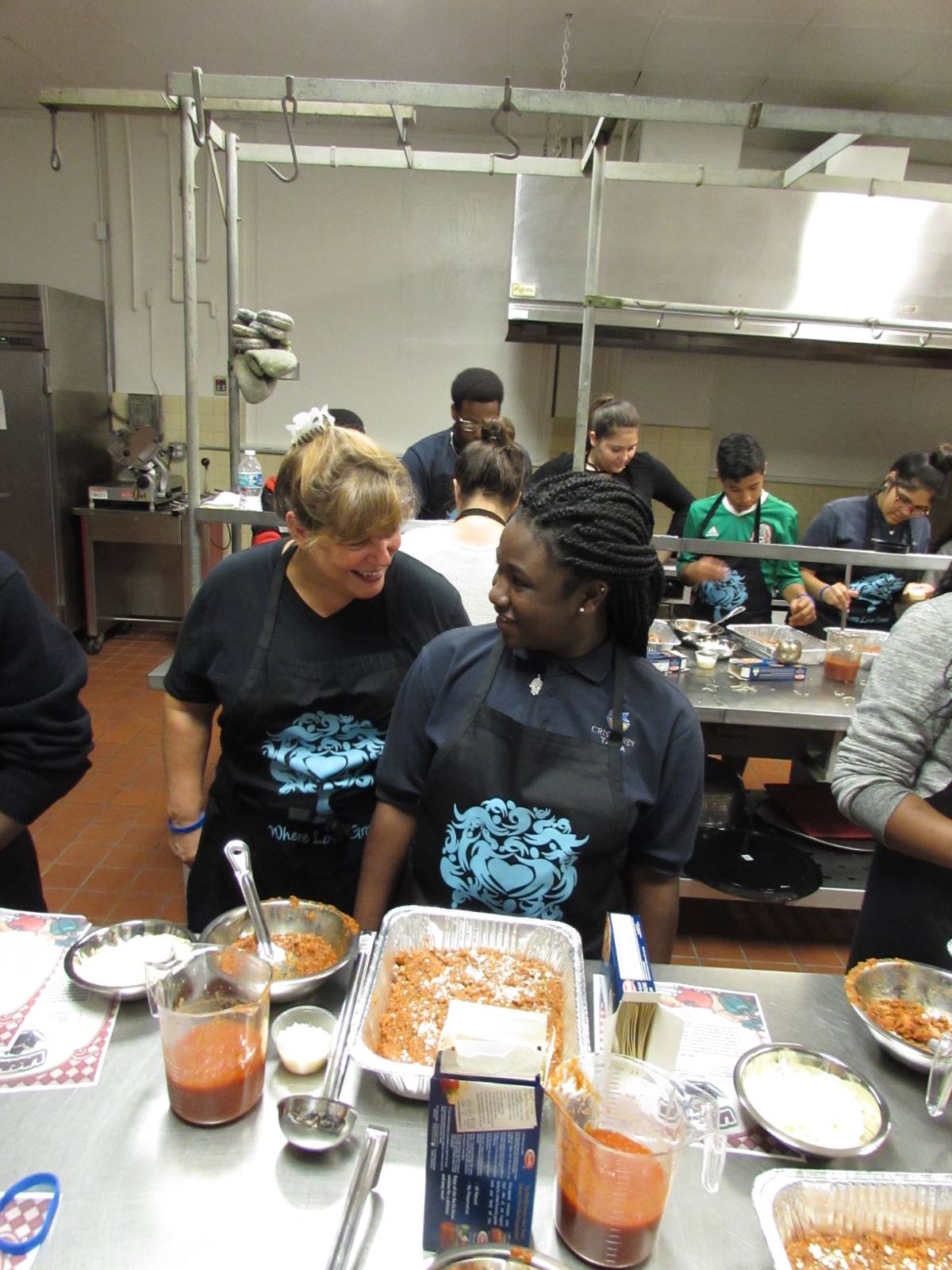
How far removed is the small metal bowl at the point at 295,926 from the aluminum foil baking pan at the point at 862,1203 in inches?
23.3

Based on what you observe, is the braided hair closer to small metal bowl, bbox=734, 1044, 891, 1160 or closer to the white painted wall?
small metal bowl, bbox=734, 1044, 891, 1160

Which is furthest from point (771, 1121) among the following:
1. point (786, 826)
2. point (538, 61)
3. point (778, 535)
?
point (538, 61)

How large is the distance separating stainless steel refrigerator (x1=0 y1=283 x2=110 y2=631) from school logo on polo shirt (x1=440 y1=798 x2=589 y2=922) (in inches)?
187

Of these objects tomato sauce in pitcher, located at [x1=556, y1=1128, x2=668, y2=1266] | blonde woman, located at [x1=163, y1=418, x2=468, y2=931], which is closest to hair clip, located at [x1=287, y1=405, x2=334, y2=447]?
blonde woman, located at [x1=163, y1=418, x2=468, y2=931]

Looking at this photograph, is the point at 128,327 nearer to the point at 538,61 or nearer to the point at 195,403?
the point at 538,61

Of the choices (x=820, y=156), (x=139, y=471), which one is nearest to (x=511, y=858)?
(x=820, y=156)

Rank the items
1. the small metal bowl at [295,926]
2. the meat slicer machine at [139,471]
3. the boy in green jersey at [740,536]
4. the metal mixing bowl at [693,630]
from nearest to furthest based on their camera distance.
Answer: the small metal bowl at [295,926] → the metal mixing bowl at [693,630] → the boy in green jersey at [740,536] → the meat slicer machine at [139,471]

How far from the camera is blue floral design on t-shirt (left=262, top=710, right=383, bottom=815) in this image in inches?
59.4

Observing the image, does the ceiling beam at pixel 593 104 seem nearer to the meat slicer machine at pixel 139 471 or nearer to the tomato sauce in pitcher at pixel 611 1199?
the tomato sauce in pitcher at pixel 611 1199

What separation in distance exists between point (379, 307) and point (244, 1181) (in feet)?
18.8

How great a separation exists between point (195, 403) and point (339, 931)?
175cm

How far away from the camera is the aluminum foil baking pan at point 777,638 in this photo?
291 cm

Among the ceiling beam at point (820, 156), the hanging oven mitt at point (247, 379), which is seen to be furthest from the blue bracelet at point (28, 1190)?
the ceiling beam at point (820, 156)

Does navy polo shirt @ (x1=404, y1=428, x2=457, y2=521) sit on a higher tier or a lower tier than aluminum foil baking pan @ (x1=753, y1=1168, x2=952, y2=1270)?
higher
